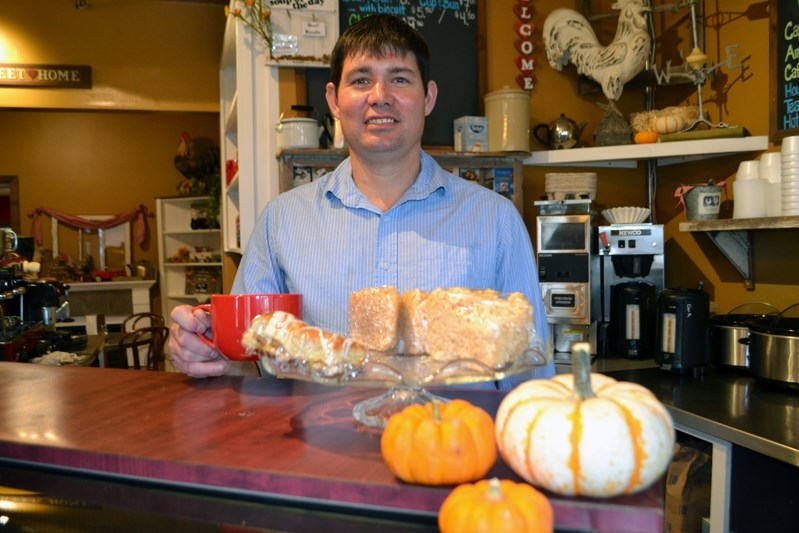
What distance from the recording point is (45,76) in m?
5.95

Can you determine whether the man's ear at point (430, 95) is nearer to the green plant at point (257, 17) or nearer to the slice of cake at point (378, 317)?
the slice of cake at point (378, 317)

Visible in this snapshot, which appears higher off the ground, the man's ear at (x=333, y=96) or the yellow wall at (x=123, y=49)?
the yellow wall at (x=123, y=49)

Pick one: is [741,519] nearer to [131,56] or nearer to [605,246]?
[605,246]

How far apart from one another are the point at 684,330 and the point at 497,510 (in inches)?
92.4

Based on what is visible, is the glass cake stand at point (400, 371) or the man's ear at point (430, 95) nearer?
the glass cake stand at point (400, 371)

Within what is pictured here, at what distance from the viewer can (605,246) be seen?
3316 mm

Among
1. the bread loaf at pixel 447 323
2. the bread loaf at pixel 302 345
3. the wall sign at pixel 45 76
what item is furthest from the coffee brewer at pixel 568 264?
the wall sign at pixel 45 76

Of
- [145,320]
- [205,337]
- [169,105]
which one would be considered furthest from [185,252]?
[205,337]

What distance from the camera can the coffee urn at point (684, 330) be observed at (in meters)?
2.73

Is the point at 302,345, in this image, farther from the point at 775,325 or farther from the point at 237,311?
the point at 775,325

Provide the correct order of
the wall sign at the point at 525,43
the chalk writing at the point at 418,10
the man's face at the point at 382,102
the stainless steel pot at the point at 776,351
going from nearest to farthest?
the man's face at the point at 382,102 < the stainless steel pot at the point at 776,351 < the chalk writing at the point at 418,10 < the wall sign at the point at 525,43

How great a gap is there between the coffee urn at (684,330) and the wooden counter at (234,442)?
1857mm

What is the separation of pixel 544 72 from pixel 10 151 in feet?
28.5

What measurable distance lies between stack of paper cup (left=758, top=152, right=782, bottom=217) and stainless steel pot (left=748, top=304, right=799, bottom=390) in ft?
1.75
